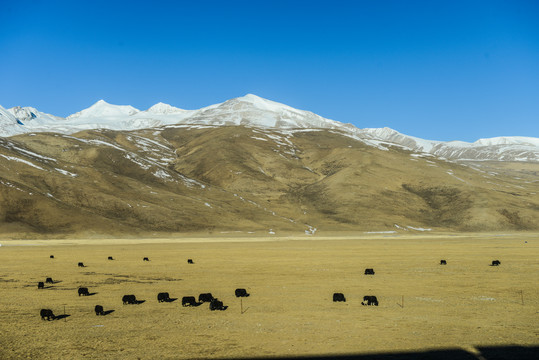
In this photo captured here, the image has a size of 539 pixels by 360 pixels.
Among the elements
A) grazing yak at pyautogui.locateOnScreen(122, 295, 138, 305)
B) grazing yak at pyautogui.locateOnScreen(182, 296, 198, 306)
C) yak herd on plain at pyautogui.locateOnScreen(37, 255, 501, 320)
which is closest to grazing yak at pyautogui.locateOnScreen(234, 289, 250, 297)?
yak herd on plain at pyautogui.locateOnScreen(37, 255, 501, 320)

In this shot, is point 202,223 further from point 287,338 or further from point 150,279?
point 287,338

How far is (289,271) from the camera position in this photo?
50.8m

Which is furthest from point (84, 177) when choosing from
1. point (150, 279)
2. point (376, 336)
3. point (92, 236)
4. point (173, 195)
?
point (376, 336)

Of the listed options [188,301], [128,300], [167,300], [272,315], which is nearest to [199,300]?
[188,301]

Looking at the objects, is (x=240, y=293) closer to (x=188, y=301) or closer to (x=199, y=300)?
(x=199, y=300)

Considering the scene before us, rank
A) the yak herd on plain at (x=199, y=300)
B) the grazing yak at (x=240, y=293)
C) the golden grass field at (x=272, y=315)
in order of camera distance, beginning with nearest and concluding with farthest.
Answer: the golden grass field at (x=272, y=315) < the yak herd on plain at (x=199, y=300) < the grazing yak at (x=240, y=293)

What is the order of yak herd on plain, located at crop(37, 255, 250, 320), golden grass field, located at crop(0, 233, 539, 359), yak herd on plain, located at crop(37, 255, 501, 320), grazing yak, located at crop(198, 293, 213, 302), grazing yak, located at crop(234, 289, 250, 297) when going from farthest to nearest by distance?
grazing yak, located at crop(234, 289, 250, 297), grazing yak, located at crop(198, 293, 213, 302), yak herd on plain, located at crop(37, 255, 501, 320), yak herd on plain, located at crop(37, 255, 250, 320), golden grass field, located at crop(0, 233, 539, 359)

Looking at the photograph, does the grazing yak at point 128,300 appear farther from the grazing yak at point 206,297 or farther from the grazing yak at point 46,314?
the grazing yak at point 46,314

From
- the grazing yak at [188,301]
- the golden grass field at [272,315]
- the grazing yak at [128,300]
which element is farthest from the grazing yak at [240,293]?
the grazing yak at [128,300]

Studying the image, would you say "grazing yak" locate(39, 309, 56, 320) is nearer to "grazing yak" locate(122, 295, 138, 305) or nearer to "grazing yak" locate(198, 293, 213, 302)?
"grazing yak" locate(122, 295, 138, 305)

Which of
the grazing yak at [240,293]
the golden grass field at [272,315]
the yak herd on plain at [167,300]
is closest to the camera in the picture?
the golden grass field at [272,315]

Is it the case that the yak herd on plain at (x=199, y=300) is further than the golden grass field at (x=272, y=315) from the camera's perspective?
Yes

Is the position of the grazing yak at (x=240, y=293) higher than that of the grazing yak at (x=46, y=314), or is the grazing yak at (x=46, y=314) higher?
the grazing yak at (x=46, y=314)

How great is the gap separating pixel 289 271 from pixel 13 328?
30021 millimetres
